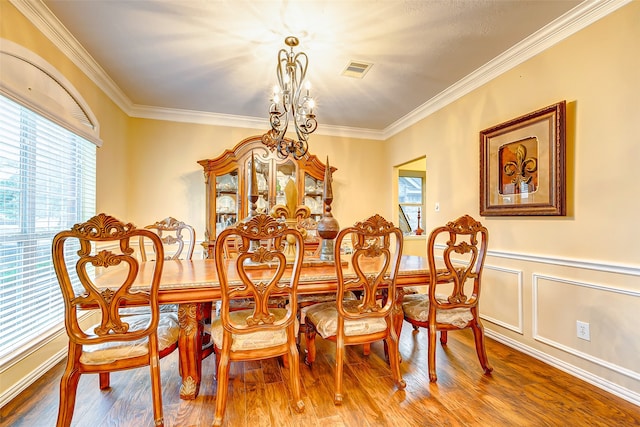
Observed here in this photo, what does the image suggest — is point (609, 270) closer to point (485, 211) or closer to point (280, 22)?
point (485, 211)

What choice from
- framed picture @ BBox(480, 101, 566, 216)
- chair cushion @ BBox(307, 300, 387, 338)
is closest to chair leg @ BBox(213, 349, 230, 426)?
chair cushion @ BBox(307, 300, 387, 338)

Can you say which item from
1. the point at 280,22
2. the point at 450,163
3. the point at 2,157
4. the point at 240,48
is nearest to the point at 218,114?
the point at 240,48

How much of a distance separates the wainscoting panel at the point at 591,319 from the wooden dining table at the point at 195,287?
97 centimetres

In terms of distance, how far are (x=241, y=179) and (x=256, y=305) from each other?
91.8 inches

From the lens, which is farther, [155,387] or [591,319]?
[591,319]

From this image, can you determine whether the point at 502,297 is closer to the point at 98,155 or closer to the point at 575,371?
the point at 575,371

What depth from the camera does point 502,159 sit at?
2.49m

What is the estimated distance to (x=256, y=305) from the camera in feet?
4.98

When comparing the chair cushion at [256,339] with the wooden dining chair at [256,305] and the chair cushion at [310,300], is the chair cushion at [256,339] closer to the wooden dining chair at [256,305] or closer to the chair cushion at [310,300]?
the wooden dining chair at [256,305]

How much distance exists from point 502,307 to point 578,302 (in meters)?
0.61

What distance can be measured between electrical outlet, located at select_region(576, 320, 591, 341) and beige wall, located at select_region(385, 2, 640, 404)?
0.03 meters

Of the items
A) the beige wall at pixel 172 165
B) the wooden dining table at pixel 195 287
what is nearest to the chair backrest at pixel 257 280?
the wooden dining table at pixel 195 287

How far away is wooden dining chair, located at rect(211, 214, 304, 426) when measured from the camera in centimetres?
142

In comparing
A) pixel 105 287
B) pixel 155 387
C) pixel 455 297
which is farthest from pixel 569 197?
pixel 105 287
